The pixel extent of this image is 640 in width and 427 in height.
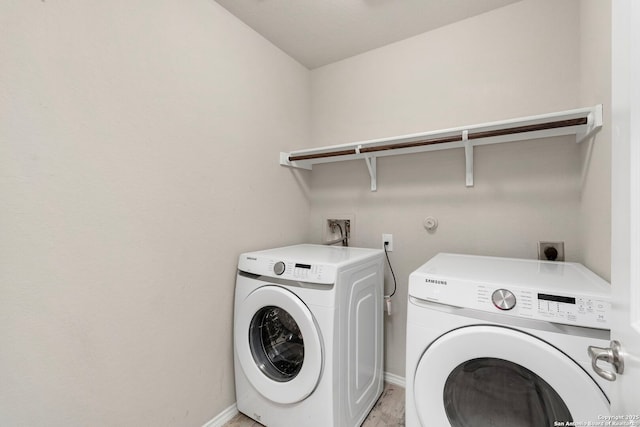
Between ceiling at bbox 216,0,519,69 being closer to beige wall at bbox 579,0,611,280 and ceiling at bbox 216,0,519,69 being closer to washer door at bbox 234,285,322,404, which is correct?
beige wall at bbox 579,0,611,280

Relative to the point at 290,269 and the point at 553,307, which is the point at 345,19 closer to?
the point at 290,269

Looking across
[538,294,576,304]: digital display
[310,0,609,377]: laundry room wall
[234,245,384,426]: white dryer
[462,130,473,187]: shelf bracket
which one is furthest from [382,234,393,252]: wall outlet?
[538,294,576,304]: digital display

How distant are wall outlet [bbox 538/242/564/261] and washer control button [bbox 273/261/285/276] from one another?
1.36 m

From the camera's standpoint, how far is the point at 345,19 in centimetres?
169

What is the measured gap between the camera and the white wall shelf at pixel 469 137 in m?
1.19

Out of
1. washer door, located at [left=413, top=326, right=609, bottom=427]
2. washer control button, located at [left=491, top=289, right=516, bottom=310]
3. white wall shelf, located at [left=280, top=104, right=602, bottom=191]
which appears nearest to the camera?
washer door, located at [left=413, top=326, right=609, bottom=427]

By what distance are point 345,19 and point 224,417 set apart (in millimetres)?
2415

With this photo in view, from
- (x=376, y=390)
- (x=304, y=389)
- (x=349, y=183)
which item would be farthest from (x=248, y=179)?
(x=376, y=390)

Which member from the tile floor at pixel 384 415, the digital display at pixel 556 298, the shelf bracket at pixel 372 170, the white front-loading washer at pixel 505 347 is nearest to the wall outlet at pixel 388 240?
the shelf bracket at pixel 372 170

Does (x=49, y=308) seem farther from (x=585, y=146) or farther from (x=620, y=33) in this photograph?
(x=585, y=146)

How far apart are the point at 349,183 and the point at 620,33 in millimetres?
1603

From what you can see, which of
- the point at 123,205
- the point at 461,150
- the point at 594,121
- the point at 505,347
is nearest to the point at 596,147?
the point at 594,121

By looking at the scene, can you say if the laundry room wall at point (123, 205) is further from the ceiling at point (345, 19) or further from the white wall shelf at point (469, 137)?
the white wall shelf at point (469, 137)

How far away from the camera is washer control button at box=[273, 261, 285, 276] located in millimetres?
1393
